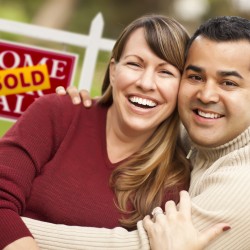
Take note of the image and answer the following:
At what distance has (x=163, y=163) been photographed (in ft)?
7.61

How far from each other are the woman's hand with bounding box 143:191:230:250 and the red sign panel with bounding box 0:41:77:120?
1327 millimetres

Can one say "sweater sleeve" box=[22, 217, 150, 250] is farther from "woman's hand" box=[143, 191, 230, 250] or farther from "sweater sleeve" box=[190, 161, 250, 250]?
"sweater sleeve" box=[190, 161, 250, 250]

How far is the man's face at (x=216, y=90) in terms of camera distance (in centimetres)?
209

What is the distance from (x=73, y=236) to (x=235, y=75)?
81 cm

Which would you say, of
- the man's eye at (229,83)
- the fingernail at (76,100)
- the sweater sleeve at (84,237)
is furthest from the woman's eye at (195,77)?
the sweater sleeve at (84,237)

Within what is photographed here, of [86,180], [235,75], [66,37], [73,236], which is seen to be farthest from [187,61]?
[66,37]

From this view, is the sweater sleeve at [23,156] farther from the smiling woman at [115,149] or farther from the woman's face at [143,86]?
the woman's face at [143,86]

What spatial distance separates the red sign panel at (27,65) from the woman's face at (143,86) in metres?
0.87

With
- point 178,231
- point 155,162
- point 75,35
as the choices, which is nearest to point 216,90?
point 155,162

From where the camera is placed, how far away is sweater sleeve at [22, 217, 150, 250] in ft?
6.56

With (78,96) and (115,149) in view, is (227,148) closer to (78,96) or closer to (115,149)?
(115,149)

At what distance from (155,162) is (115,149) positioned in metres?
0.17

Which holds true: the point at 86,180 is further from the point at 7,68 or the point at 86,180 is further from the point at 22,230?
the point at 7,68

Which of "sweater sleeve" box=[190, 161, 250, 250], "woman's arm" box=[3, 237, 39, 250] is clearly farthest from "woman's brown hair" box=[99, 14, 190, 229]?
"woman's arm" box=[3, 237, 39, 250]
